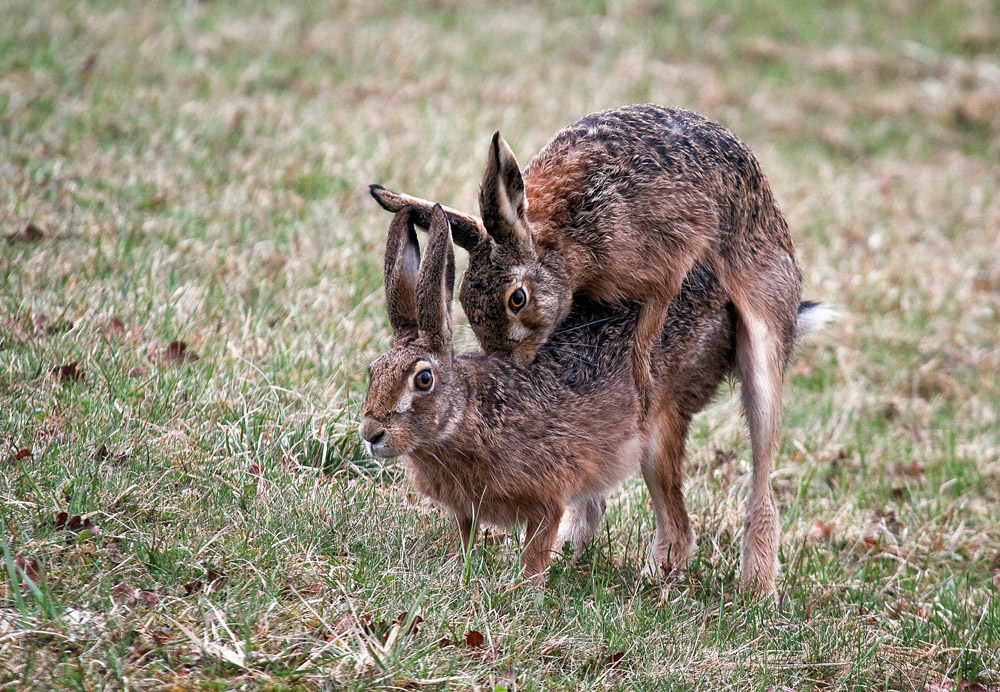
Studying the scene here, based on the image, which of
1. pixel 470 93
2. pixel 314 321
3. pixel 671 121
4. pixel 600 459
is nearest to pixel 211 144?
pixel 314 321

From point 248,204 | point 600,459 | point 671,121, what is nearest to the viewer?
point 600,459

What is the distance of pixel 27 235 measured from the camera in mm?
6496

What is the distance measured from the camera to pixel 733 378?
5.84m

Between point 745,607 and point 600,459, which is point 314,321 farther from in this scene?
point 745,607

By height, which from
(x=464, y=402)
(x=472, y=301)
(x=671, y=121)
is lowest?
(x=464, y=402)

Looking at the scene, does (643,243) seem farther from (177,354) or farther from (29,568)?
(29,568)

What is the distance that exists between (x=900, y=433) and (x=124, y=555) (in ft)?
16.8

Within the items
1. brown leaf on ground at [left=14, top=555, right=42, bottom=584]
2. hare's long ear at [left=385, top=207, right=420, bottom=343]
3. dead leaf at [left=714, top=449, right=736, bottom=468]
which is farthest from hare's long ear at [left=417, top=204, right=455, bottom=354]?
dead leaf at [left=714, top=449, right=736, bottom=468]

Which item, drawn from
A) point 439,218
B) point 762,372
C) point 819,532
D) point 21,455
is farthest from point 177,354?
point 819,532

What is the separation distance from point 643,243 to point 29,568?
2983 millimetres

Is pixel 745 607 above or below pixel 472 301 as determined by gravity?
below

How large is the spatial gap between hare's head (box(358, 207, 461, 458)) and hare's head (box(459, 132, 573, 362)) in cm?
29

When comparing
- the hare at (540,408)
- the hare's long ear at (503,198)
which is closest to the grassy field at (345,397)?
the hare at (540,408)

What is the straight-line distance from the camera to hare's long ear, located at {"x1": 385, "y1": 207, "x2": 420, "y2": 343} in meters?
4.74
